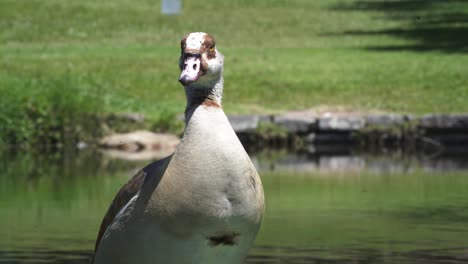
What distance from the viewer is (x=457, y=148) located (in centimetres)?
2019

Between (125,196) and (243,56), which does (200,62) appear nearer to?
(125,196)

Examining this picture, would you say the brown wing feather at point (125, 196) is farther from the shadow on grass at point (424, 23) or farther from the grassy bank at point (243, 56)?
the shadow on grass at point (424, 23)

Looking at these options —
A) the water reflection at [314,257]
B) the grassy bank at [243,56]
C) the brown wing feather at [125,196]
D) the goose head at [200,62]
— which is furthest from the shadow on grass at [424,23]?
the goose head at [200,62]

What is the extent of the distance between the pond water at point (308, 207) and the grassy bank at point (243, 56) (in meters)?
3.02

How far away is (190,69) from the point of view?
6.76 m

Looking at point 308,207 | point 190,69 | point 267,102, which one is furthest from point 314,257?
point 267,102

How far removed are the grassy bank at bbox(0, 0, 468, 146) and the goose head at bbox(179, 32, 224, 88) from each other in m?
13.8

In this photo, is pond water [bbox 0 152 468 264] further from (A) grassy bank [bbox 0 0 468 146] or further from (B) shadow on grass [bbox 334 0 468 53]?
(B) shadow on grass [bbox 334 0 468 53]

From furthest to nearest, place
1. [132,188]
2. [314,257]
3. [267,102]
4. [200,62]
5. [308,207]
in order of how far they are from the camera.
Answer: [267,102] < [308,207] < [314,257] < [132,188] < [200,62]

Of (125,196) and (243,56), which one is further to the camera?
(243,56)

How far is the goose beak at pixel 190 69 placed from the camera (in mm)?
6684

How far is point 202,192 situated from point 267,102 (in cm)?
1698

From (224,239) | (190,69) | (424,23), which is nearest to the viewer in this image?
(190,69)

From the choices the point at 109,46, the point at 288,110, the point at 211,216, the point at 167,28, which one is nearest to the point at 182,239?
A: the point at 211,216
